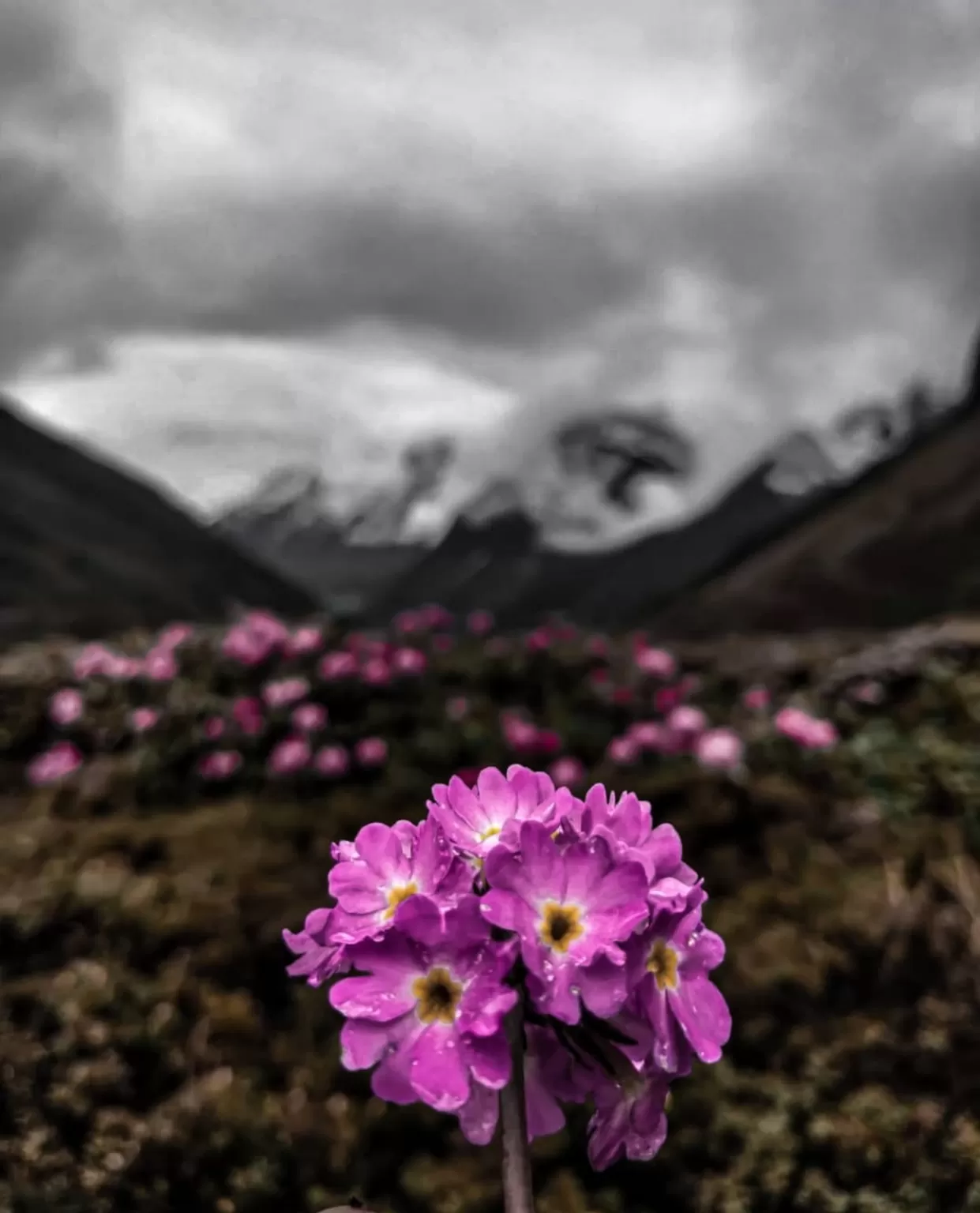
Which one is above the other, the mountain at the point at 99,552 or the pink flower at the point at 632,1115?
the pink flower at the point at 632,1115

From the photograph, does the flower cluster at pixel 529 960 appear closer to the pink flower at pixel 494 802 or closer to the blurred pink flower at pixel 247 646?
the pink flower at pixel 494 802

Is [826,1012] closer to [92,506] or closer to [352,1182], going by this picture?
[352,1182]

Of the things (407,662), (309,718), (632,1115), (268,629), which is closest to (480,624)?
(407,662)

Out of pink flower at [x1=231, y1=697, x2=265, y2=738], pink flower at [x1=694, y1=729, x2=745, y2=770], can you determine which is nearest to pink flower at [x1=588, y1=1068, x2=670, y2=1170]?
pink flower at [x1=694, y1=729, x2=745, y2=770]

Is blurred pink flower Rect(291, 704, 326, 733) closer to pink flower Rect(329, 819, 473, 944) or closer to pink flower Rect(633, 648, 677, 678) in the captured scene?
pink flower Rect(633, 648, 677, 678)

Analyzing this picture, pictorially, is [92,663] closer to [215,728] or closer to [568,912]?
[215,728]

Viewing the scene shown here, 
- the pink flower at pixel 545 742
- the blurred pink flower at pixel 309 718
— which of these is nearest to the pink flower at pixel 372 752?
the blurred pink flower at pixel 309 718
